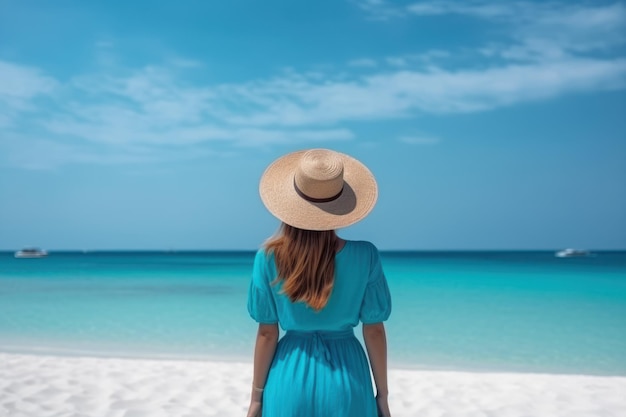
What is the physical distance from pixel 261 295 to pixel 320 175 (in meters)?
0.48

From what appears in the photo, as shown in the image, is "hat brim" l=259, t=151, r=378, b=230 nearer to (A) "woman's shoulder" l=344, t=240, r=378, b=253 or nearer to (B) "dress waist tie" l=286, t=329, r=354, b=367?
(A) "woman's shoulder" l=344, t=240, r=378, b=253

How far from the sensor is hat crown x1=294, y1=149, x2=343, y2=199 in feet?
7.87

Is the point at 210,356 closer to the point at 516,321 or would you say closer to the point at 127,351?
the point at 127,351

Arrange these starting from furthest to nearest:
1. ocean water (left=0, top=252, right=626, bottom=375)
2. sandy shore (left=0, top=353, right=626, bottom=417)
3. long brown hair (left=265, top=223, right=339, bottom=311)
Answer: ocean water (left=0, top=252, right=626, bottom=375), sandy shore (left=0, top=353, right=626, bottom=417), long brown hair (left=265, top=223, right=339, bottom=311)

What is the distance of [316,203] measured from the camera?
2422 millimetres

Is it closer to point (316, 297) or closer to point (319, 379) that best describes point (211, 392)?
point (319, 379)

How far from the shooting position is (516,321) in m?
13.7

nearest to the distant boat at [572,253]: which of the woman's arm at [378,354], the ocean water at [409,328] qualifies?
the ocean water at [409,328]

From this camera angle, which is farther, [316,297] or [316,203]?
[316,203]

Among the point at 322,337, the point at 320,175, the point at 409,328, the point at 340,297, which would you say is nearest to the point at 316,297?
the point at 340,297

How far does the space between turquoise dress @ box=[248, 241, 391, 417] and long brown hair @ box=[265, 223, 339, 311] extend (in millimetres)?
38

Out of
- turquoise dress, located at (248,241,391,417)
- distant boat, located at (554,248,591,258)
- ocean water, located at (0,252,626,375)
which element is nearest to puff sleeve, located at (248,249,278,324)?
turquoise dress, located at (248,241,391,417)

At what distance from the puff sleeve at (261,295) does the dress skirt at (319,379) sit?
0.38ft

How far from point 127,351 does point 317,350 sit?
7.97 m
